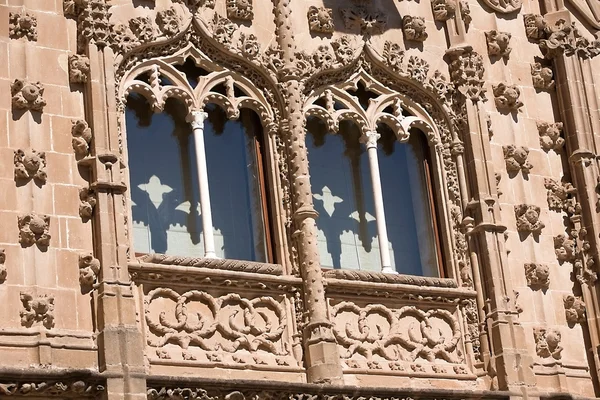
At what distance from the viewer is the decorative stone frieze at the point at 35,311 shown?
17.0 m

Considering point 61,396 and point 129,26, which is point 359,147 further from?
point 61,396

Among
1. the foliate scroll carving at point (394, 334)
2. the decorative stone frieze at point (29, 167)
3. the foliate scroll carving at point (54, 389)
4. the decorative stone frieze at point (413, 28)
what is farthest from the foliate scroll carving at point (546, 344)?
the decorative stone frieze at point (29, 167)

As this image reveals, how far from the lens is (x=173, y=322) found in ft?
59.3

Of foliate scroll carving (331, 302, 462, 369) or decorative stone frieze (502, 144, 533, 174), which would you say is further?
decorative stone frieze (502, 144, 533, 174)

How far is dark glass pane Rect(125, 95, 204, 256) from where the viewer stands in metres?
18.8

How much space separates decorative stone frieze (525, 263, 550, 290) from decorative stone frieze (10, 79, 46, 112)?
21.0 ft

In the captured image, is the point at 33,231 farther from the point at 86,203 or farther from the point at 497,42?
the point at 497,42

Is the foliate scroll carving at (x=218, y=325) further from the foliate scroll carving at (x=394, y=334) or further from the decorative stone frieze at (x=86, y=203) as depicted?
the decorative stone frieze at (x=86, y=203)

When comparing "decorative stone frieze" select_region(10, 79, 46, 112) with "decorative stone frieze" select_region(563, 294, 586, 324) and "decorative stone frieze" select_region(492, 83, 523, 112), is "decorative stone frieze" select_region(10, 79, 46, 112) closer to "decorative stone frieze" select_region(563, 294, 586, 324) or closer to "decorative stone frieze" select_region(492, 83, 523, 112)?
"decorative stone frieze" select_region(492, 83, 523, 112)

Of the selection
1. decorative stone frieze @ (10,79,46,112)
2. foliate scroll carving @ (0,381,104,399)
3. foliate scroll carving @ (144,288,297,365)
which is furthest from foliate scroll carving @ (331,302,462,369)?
decorative stone frieze @ (10,79,46,112)

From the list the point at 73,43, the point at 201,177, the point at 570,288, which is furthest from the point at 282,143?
the point at 570,288

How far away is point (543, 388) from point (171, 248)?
4.77 m

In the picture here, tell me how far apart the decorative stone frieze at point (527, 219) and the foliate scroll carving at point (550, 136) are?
1021mm

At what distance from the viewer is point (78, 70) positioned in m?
18.4
